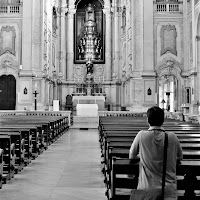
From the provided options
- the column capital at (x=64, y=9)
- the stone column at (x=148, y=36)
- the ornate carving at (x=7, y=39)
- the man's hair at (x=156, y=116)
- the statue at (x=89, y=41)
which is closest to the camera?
the man's hair at (x=156, y=116)

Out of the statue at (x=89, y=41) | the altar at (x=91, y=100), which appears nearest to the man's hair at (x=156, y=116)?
the altar at (x=91, y=100)

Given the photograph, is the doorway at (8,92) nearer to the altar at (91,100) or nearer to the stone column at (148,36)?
the altar at (91,100)

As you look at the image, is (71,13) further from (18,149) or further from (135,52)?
(18,149)

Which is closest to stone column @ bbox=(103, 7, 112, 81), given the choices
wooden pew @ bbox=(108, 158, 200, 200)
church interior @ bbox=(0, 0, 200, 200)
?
church interior @ bbox=(0, 0, 200, 200)

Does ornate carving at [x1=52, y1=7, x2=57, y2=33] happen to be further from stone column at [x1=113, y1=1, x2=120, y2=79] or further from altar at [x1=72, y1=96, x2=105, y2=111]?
altar at [x1=72, y1=96, x2=105, y2=111]

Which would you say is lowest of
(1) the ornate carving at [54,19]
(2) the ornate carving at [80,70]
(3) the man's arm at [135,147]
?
(3) the man's arm at [135,147]

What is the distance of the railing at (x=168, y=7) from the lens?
2476 cm

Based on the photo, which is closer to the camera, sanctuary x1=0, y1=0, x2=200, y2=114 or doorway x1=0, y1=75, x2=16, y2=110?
sanctuary x1=0, y1=0, x2=200, y2=114

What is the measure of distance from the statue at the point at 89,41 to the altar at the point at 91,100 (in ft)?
17.3

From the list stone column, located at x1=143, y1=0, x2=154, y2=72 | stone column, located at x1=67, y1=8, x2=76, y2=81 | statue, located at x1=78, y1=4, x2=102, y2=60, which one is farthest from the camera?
statue, located at x1=78, y1=4, x2=102, y2=60

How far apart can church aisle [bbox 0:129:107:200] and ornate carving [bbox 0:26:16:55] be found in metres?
16.6

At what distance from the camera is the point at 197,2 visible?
21.2 metres

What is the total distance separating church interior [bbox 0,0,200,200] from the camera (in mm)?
6635

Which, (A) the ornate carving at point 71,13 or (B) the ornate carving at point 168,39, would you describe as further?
(A) the ornate carving at point 71,13
